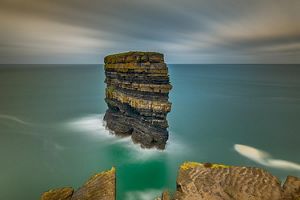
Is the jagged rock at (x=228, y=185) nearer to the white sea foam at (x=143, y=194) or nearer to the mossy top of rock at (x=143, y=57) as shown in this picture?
the white sea foam at (x=143, y=194)

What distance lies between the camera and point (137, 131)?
109 feet

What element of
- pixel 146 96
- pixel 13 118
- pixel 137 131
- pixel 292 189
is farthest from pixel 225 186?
pixel 13 118

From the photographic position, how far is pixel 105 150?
31531mm

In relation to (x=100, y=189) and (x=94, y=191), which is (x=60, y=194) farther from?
(x=100, y=189)

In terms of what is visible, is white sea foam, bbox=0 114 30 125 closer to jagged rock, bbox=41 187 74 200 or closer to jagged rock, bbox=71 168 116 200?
jagged rock, bbox=41 187 74 200

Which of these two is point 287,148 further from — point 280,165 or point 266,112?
point 266,112

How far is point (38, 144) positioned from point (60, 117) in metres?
18.2

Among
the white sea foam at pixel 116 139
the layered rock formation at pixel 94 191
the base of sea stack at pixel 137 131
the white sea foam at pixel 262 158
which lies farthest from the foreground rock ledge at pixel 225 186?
the white sea foam at pixel 262 158

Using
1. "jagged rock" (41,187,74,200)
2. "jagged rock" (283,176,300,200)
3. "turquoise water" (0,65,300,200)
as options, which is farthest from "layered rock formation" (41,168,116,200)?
"turquoise water" (0,65,300,200)

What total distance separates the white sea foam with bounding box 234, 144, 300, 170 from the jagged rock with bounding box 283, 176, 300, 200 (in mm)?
27136

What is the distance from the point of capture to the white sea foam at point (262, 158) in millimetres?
29062

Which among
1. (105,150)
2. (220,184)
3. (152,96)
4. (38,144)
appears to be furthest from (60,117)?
(220,184)

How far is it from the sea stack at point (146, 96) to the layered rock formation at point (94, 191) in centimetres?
2449

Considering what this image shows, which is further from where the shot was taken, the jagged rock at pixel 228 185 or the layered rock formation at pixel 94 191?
the layered rock formation at pixel 94 191
